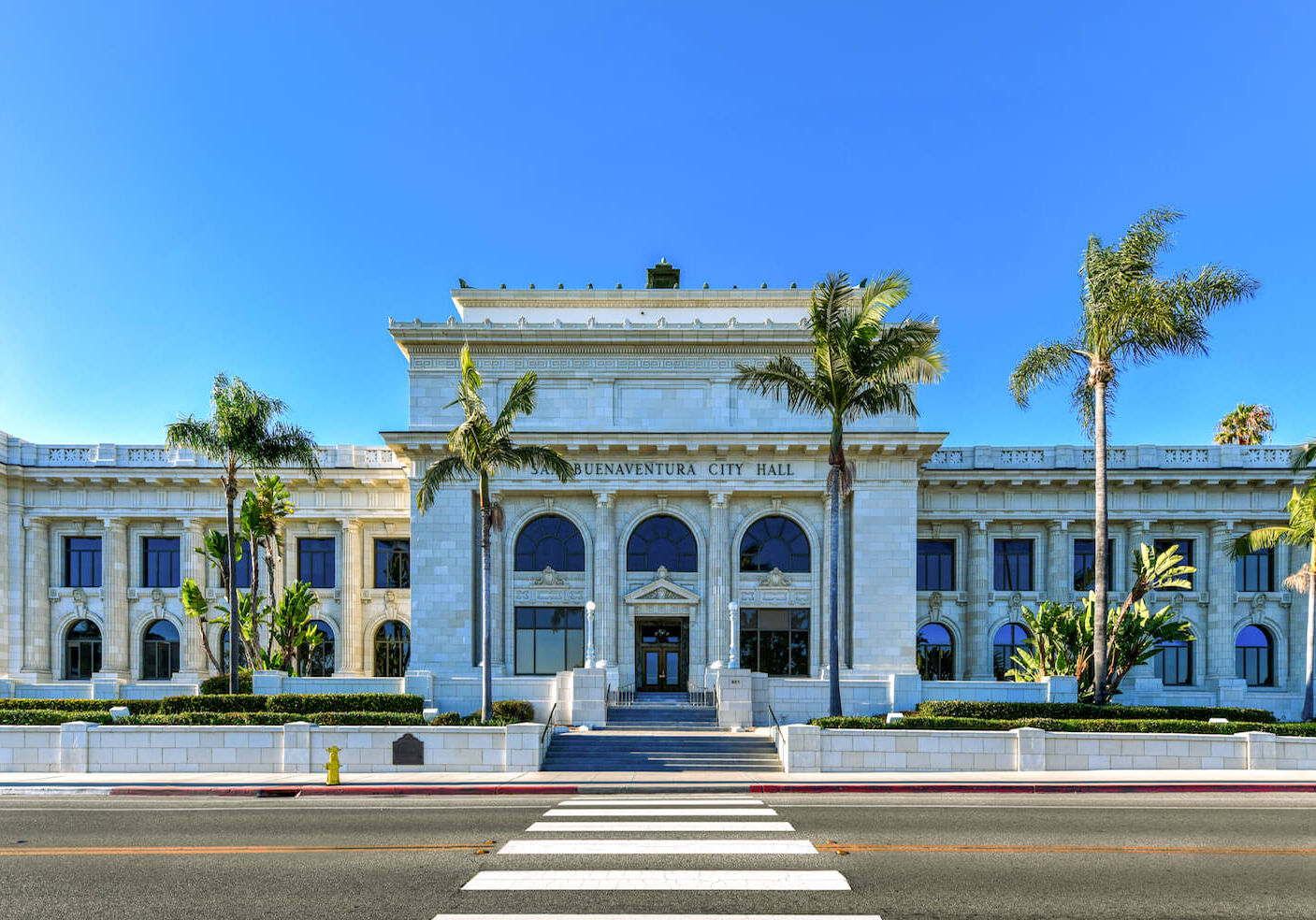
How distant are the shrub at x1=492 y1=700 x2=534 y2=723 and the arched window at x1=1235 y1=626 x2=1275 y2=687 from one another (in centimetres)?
3145

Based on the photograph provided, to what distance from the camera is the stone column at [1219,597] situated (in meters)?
37.6

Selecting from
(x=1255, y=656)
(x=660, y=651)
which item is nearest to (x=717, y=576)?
(x=660, y=651)

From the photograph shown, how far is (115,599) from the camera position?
38.8 metres

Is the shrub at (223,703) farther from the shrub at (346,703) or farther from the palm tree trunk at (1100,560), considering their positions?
the palm tree trunk at (1100,560)

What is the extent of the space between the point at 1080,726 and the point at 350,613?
29.7 metres

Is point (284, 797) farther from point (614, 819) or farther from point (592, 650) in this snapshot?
point (592, 650)

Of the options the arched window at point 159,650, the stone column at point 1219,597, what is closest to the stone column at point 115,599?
the arched window at point 159,650

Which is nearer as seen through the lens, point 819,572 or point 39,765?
point 39,765

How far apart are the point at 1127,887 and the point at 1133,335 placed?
1950 cm

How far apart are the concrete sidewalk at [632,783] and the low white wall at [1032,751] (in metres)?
0.30

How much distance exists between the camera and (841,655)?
34.9 meters

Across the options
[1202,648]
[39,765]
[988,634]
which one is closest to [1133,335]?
[988,634]

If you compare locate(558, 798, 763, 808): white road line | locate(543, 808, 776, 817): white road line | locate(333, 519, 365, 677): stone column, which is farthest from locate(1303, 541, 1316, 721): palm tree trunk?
locate(333, 519, 365, 677): stone column

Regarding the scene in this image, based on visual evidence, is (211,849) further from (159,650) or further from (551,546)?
(159,650)
